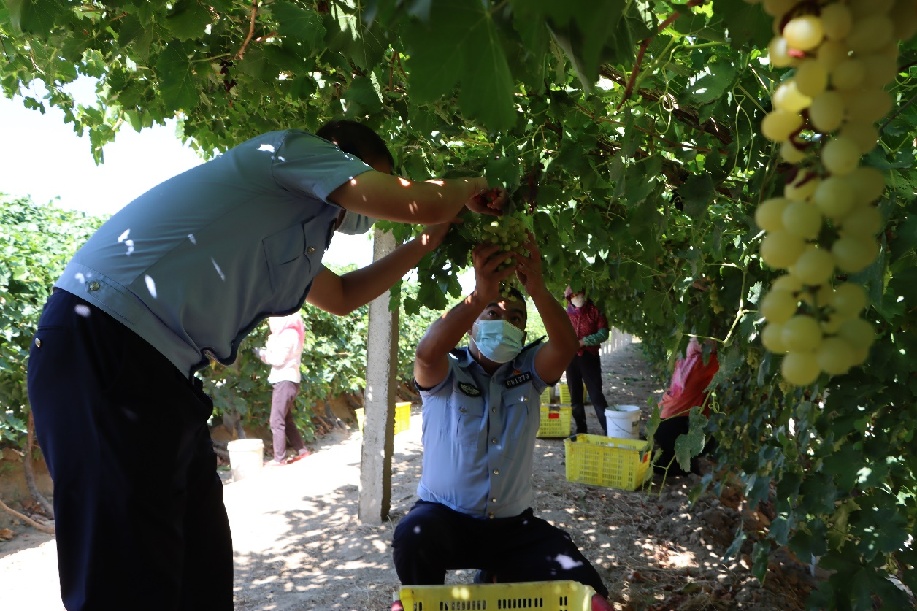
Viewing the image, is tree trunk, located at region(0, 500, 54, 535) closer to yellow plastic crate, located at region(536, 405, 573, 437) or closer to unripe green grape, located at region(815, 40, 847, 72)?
yellow plastic crate, located at region(536, 405, 573, 437)

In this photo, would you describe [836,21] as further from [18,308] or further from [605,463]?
[18,308]

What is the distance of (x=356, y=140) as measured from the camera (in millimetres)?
1909

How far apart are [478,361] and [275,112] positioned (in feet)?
4.85

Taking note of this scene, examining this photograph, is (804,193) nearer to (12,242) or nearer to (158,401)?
(158,401)

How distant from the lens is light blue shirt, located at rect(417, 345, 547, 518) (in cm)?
270

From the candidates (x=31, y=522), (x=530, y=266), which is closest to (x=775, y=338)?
(x=530, y=266)

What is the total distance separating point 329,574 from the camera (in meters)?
4.06

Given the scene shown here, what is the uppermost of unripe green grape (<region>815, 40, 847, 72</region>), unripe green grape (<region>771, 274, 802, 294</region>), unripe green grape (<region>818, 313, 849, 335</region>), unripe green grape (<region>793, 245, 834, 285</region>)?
unripe green grape (<region>815, 40, 847, 72</region>)

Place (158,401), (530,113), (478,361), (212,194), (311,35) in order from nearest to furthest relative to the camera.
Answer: (158,401) < (212,194) < (311,35) < (530,113) < (478,361)

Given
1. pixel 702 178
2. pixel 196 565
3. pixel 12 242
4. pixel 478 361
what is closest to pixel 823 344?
pixel 702 178

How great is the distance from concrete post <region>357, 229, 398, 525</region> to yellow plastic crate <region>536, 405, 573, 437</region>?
11.2 ft

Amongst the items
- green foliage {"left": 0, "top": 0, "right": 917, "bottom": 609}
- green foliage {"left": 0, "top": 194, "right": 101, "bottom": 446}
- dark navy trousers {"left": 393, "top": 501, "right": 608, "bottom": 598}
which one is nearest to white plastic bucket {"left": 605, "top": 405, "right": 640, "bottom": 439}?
green foliage {"left": 0, "top": 0, "right": 917, "bottom": 609}

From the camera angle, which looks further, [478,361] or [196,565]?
[478,361]

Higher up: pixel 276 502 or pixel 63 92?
pixel 63 92
